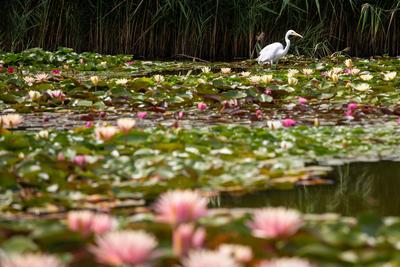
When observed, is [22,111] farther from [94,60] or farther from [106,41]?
[106,41]

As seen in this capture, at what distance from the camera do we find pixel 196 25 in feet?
27.0

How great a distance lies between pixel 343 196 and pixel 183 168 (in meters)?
0.50

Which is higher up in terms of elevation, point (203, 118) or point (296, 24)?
point (296, 24)

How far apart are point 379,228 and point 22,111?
2692mm

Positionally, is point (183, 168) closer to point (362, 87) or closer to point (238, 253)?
point (238, 253)

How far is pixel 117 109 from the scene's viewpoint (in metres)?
3.66

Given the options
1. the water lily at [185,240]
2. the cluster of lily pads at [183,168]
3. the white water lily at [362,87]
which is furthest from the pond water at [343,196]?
the white water lily at [362,87]

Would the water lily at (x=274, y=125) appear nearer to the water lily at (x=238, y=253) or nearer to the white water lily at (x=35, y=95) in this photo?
the white water lily at (x=35, y=95)

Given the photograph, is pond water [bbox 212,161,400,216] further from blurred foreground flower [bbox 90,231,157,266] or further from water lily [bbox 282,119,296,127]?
blurred foreground flower [bbox 90,231,157,266]

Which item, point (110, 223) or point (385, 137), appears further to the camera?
point (385, 137)

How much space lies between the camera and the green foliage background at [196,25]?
8039 millimetres

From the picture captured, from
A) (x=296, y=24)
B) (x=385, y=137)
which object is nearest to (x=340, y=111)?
(x=385, y=137)

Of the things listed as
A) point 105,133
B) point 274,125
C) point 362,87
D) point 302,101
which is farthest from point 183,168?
point 362,87

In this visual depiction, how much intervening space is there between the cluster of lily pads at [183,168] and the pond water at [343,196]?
0.15ft
